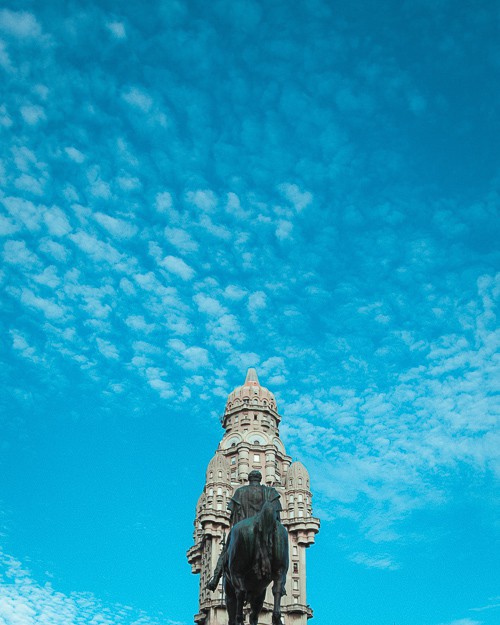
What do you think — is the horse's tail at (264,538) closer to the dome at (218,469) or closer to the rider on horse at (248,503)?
the rider on horse at (248,503)

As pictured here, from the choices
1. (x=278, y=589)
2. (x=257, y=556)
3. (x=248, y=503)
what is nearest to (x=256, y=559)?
(x=257, y=556)

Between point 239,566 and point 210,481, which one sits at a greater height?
point 210,481

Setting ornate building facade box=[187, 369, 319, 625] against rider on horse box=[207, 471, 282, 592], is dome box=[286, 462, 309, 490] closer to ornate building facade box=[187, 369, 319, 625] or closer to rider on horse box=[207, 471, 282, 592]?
ornate building facade box=[187, 369, 319, 625]

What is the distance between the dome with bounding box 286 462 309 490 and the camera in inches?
3656

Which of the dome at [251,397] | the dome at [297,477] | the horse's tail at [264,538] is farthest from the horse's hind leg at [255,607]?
the dome at [251,397]

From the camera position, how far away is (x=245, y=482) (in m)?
90.6

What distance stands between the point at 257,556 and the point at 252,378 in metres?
90.3

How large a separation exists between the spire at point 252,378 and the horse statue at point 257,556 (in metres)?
86.4

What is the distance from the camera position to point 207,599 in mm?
81125

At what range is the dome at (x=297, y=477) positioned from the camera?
3656 inches

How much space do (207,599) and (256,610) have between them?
66657 mm

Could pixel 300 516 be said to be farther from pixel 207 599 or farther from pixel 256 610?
pixel 256 610

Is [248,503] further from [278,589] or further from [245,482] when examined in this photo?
[245,482]

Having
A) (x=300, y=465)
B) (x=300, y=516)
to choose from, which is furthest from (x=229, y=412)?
(x=300, y=516)
